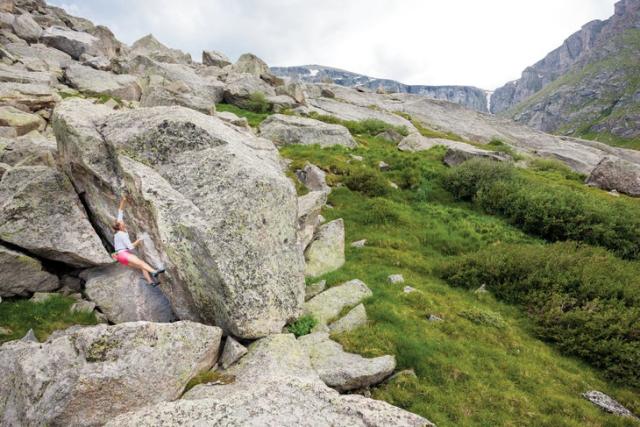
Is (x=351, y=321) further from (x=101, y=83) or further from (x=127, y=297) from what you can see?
(x=101, y=83)

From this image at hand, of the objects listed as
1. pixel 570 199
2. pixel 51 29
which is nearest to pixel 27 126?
pixel 570 199

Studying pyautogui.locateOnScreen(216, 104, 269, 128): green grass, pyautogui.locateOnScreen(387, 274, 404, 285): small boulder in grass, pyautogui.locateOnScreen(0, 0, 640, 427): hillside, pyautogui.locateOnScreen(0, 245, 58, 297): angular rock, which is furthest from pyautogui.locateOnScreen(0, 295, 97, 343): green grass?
pyautogui.locateOnScreen(216, 104, 269, 128): green grass

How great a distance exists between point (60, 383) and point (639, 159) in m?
93.0

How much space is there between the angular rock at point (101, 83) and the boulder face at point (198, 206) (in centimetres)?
2891

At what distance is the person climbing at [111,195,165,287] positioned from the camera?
11.8 m

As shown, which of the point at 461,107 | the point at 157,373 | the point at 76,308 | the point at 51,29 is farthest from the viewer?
the point at 461,107

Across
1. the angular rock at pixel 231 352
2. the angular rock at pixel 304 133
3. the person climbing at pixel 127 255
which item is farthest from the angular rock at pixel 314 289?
the angular rock at pixel 304 133

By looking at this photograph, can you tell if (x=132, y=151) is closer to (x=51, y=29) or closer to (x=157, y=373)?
(x=157, y=373)

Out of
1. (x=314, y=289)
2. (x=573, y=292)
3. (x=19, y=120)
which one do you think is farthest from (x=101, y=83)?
Answer: (x=573, y=292)

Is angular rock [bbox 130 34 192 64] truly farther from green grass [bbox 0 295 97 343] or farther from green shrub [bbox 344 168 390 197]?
green grass [bbox 0 295 97 343]

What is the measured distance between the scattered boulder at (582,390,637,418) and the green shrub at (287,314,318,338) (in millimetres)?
9413

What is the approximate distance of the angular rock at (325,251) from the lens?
17491mm

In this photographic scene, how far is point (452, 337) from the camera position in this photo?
1355cm

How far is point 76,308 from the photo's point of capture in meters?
12.1
